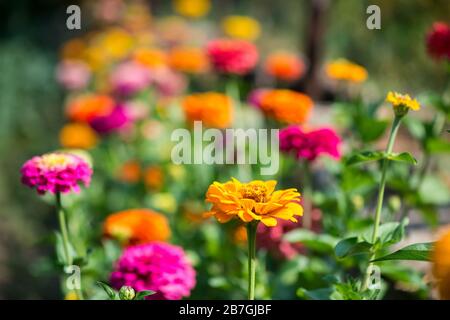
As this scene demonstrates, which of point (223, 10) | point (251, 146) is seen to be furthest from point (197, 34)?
point (251, 146)

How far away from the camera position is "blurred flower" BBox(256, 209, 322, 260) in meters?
1.55

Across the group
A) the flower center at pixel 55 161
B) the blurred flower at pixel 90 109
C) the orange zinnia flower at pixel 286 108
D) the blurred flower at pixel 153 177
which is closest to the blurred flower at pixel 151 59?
the blurred flower at pixel 90 109

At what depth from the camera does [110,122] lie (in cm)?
214

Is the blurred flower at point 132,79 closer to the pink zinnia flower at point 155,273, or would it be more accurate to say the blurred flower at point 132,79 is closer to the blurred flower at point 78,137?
the blurred flower at point 78,137

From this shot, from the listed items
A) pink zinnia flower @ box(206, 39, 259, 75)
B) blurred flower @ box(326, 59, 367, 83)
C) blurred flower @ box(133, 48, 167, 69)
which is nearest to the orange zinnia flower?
blurred flower @ box(326, 59, 367, 83)

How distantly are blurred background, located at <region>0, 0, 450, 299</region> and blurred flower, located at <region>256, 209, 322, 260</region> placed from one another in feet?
2.76

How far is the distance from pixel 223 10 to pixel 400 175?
4300mm

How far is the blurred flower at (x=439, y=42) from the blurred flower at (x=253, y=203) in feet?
2.20

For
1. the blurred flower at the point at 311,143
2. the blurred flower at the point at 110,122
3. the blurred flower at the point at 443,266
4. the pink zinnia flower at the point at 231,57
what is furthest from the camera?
the blurred flower at the point at 110,122

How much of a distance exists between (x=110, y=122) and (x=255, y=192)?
4.15 ft

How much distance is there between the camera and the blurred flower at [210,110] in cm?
190

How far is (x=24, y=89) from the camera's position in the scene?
411 cm

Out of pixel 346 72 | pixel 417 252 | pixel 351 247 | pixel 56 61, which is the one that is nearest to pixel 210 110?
pixel 346 72

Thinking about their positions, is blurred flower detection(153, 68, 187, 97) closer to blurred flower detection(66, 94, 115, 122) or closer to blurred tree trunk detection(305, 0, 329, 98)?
blurred flower detection(66, 94, 115, 122)
